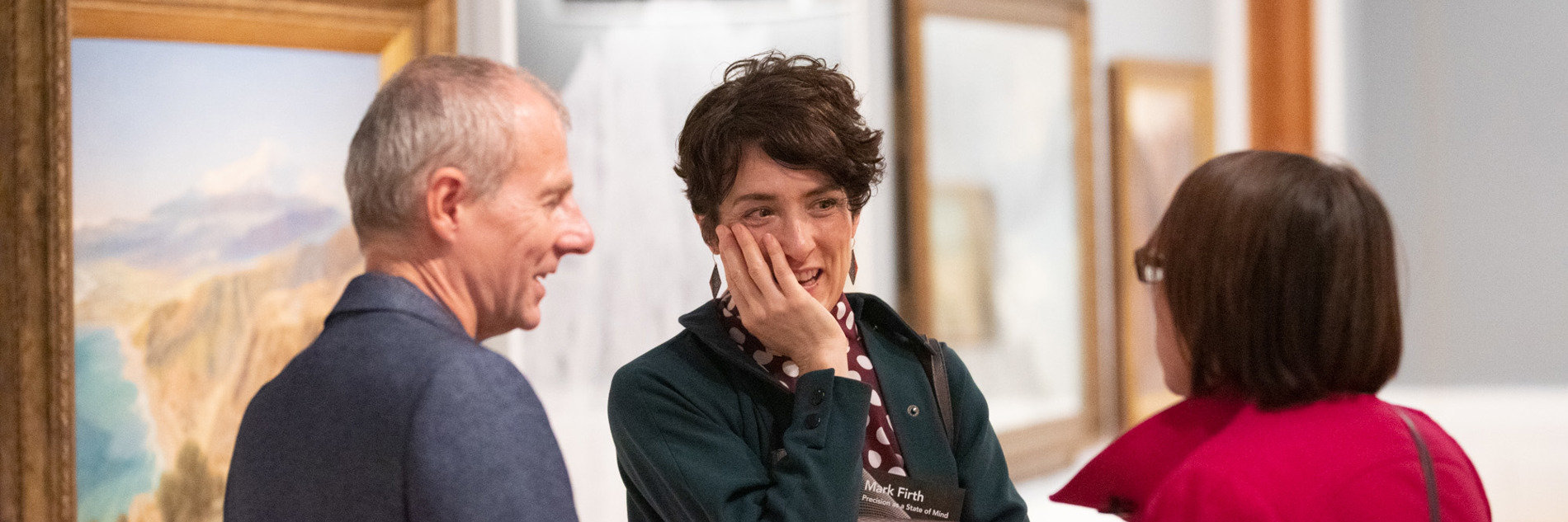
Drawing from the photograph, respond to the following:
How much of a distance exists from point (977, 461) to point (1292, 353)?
0.48 metres

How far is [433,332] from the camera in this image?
54.3 inches

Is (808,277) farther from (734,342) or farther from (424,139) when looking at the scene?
(424,139)

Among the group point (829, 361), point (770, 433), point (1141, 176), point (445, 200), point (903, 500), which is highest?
point (1141, 176)

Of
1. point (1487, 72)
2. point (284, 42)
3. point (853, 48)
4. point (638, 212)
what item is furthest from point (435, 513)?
point (1487, 72)

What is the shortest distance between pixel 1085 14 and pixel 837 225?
2.80 metres

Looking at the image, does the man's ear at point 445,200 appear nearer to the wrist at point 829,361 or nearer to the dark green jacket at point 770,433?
the dark green jacket at point 770,433

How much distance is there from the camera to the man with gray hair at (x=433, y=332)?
1306 millimetres

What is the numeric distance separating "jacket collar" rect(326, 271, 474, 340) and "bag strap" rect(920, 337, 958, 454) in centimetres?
71

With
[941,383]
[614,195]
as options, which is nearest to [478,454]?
[941,383]

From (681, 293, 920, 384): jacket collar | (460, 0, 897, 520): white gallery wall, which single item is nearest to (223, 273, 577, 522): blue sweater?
(681, 293, 920, 384): jacket collar

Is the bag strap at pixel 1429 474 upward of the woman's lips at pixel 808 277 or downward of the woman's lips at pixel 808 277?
downward

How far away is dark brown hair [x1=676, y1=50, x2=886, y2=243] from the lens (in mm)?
1565

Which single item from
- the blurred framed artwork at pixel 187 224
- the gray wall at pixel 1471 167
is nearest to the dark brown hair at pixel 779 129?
the blurred framed artwork at pixel 187 224

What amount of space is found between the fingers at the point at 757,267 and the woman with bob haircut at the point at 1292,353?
61 centimetres
